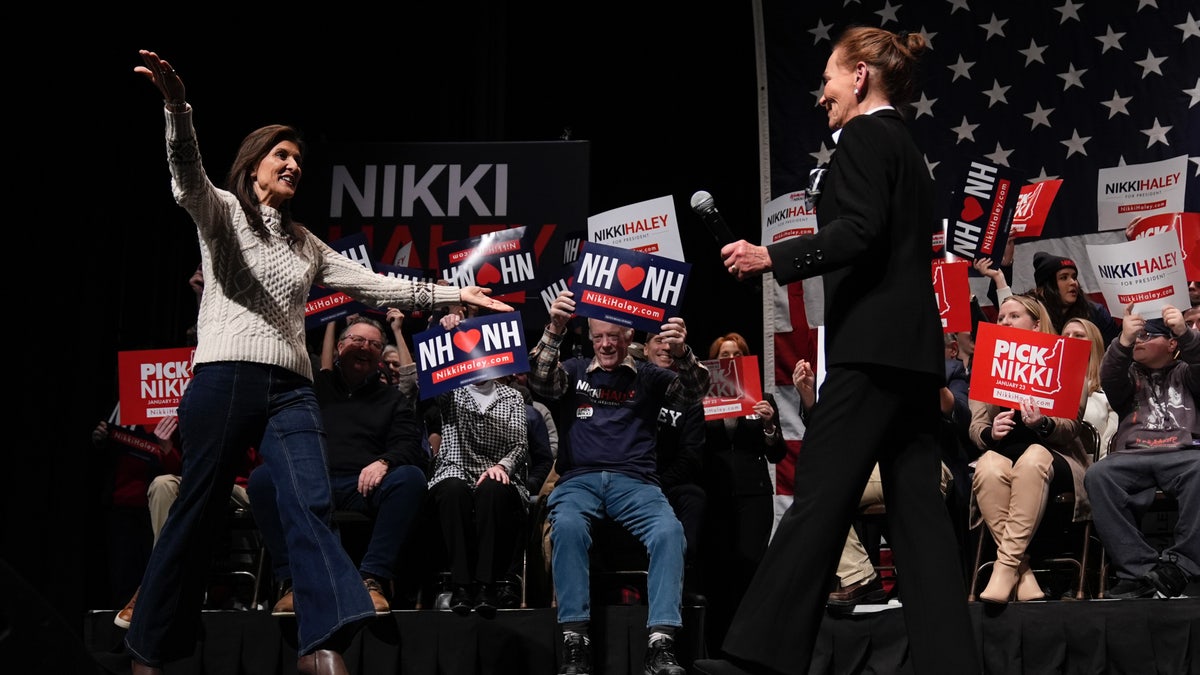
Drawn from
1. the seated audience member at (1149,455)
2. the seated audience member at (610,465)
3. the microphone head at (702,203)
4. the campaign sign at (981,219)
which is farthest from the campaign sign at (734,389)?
the microphone head at (702,203)

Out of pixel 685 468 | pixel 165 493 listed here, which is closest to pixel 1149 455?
pixel 685 468

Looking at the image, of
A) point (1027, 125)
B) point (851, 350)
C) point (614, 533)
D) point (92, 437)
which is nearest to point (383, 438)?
point (614, 533)

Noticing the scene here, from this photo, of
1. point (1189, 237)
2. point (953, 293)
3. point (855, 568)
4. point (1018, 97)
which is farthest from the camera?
point (1018, 97)

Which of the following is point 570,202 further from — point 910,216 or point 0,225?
point 910,216

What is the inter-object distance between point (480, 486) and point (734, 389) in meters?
1.23

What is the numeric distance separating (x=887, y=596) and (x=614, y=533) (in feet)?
3.73

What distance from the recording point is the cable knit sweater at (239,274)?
290cm

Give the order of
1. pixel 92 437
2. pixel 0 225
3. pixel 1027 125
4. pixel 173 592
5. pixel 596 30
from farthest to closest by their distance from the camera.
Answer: pixel 596 30 → pixel 1027 125 → pixel 92 437 → pixel 0 225 → pixel 173 592

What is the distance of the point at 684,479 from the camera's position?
4969 mm

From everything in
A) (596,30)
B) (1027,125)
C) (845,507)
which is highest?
(596,30)

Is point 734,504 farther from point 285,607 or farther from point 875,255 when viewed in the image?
point 875,255

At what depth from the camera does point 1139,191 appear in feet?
19.9

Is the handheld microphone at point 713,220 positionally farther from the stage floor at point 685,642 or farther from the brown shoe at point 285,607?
the brown shoe at point 285,607

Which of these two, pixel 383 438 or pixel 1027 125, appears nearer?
pixel 383 438
